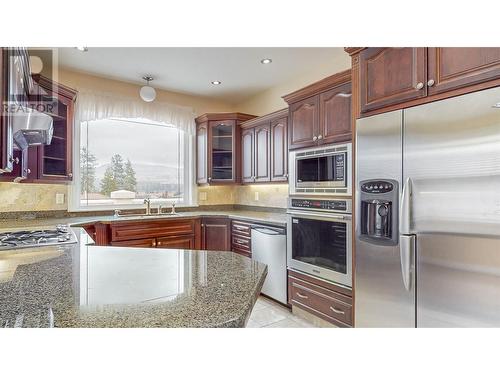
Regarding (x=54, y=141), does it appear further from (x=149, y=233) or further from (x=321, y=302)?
(x=321, y=302)

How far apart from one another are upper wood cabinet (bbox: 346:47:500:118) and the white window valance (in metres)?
2.66

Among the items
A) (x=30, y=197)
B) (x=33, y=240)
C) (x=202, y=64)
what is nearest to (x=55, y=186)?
(x=30, y=197)

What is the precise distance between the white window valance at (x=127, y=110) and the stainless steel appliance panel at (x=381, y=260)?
2776 mm

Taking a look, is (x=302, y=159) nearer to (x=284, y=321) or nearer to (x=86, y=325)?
(x=284, y=321)

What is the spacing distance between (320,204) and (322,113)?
808 mm

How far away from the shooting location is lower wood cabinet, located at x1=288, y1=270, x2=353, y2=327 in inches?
85.7

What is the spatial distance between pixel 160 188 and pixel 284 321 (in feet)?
8.13

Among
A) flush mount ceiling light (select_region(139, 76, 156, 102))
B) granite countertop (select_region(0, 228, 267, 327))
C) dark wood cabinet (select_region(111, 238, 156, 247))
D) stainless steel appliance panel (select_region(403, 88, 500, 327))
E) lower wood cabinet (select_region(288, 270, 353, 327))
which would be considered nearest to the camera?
granite countertop (select_region(0, 228, 267, 327))

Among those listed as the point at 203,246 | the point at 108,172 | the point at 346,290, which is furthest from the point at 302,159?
the point at 108,172

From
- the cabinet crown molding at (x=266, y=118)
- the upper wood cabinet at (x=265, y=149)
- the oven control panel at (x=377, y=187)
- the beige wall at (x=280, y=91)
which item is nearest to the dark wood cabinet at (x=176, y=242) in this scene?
the upper wood cabinet at (x=265, y=149)

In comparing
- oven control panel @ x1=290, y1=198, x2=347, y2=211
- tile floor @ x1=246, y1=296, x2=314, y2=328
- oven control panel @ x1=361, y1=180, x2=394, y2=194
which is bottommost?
tile floor @ x1=246, y1=296, x2=314, y2=328

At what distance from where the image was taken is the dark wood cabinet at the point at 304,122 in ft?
8.41

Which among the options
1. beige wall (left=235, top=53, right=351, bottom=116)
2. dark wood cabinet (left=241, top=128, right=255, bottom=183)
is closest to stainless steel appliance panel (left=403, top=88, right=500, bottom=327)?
beige wall (left=235, top=53, right=351, bottom=116)

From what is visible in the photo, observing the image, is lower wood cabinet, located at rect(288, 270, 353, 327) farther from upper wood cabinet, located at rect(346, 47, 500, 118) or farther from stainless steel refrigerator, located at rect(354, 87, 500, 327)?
upper wood cabinet, located at rect(346, 47, 500, 118)
